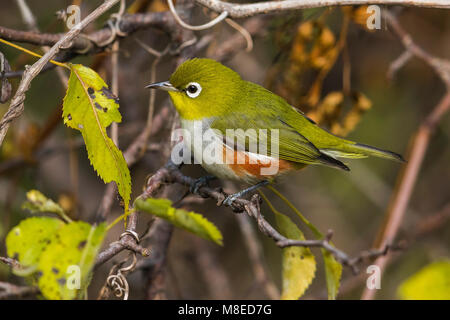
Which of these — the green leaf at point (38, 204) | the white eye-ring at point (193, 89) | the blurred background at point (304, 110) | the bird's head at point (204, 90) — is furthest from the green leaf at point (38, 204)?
the blurred background at point (304, 110)

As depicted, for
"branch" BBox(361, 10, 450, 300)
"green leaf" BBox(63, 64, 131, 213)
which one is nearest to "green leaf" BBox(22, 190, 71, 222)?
"green leaf" BBox(63, 64, 131, 213)

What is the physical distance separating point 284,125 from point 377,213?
3.42 metres

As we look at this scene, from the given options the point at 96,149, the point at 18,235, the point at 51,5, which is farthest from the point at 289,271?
the point at 51,5

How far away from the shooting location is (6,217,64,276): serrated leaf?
1790 mm

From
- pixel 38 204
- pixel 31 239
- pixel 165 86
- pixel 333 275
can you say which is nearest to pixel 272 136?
pixel 165 86

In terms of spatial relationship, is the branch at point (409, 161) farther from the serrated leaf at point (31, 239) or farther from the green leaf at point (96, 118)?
the serrated leaf at point (31, 239)

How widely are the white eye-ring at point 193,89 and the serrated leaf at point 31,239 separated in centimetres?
163

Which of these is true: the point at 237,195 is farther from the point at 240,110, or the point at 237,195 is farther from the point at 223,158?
the point at 240,110

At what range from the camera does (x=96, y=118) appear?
2.17 metres

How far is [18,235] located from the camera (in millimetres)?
1846

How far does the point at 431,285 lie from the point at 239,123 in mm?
1464

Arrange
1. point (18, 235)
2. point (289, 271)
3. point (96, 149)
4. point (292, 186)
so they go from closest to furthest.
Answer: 1. point (18, 235)
2. point (96, 149)
3. point (289, 271)
4. point (292, 186)

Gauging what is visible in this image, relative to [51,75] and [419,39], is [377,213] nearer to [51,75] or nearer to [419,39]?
[419,39]

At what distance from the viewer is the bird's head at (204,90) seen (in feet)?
10.6
